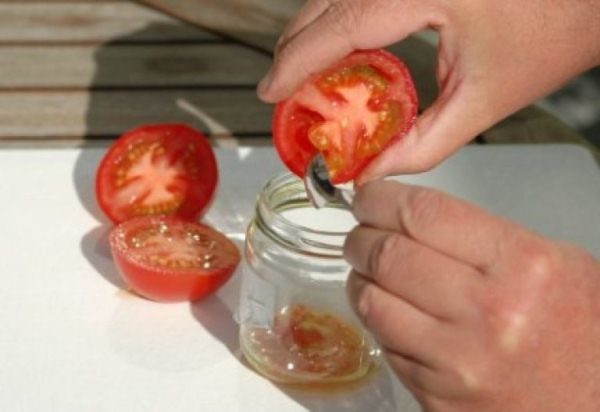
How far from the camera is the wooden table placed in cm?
152

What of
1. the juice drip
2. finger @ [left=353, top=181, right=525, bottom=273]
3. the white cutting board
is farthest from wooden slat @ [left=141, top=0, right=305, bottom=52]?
finger @ [left=353, top=181, right=525, bottom=273]

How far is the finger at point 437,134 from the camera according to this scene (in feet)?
3.62

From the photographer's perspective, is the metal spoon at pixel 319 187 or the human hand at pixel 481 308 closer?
the human hand at pixel 481 308

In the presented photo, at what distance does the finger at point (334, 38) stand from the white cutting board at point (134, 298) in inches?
8.7

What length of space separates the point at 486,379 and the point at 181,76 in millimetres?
799

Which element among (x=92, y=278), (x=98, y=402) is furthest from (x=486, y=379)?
(x=92, y=278)

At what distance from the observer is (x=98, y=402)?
42.3 inches

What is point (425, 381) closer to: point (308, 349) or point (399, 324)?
point (399, 324)

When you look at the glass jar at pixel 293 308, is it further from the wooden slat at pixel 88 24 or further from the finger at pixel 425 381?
the wooden slat at pixel 88 24

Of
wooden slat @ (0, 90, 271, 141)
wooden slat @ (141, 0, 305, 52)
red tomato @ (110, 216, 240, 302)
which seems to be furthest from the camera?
wooden slat @ (141, 0, 305, 52)

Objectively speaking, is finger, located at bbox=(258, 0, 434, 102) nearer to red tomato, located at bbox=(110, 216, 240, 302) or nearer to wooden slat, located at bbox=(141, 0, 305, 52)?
red tomato, located at bbox=(110, 216, 240, 302)

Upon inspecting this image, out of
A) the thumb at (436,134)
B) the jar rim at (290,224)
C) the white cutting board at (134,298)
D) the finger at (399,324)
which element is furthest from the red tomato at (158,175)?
the finger at (399,324)

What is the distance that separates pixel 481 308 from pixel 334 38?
0.28 m

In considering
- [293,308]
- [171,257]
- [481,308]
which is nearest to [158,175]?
[171,257]
